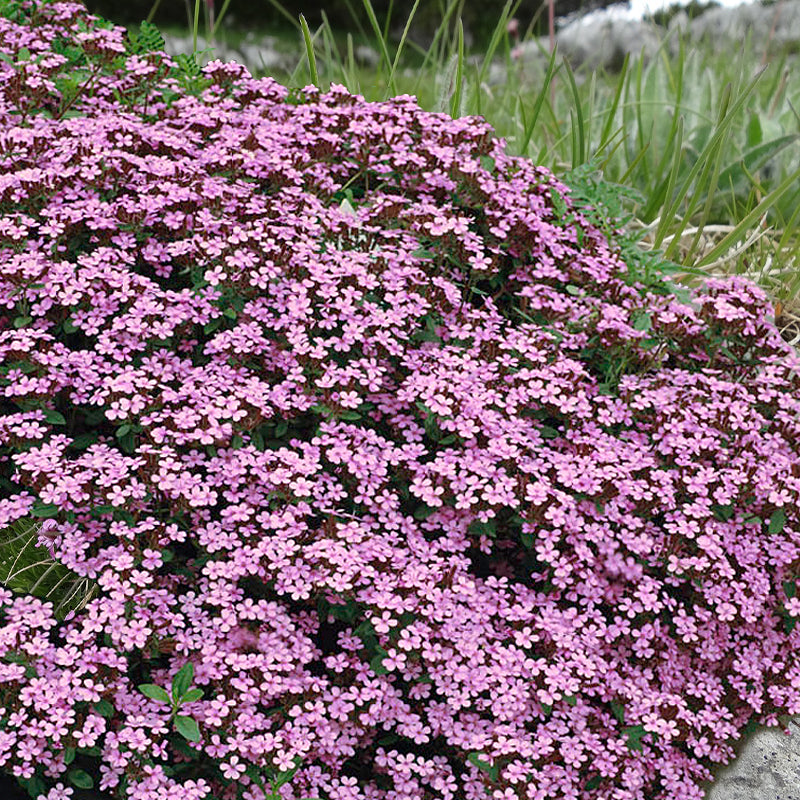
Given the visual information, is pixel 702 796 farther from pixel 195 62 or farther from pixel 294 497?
pixel 195 62

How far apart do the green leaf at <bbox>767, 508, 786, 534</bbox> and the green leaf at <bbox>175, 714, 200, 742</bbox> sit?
5.25 feet

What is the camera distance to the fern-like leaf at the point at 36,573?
2438 mm

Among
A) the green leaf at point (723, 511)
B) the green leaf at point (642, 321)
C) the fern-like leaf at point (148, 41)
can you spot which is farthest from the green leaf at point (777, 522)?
the fern-like leaf at point (148, 41)

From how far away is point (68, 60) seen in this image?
3441 mm

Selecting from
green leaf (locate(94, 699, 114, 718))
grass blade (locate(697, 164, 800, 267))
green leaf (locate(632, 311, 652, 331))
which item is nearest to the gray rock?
green leaf (locate(632, 311, 652, 331))

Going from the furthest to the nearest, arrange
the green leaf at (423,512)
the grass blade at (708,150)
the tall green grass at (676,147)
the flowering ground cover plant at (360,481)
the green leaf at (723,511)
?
the tall green grass at (676,147)
the grass blade at (708,150)
the green leaf at (723,511)
the green leaf at (423,512)
the flowering ground cover plant at (360,481)

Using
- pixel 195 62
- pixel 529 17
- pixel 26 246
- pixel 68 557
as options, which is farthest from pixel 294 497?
pixel 529 17

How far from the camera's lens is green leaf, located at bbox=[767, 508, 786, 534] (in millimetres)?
2588

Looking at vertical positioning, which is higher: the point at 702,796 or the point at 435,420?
the point at 435,420

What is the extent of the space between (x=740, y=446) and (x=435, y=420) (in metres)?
0.93

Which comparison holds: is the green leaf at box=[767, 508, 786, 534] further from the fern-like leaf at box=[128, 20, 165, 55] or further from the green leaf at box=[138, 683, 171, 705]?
the fern-like leaf at box=[128, 20, 165, 55]

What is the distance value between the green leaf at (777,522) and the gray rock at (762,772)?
21.8 inches

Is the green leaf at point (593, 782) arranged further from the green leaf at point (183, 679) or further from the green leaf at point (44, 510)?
the green leaf at point (44, 510)

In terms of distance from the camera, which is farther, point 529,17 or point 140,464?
point 529,17
